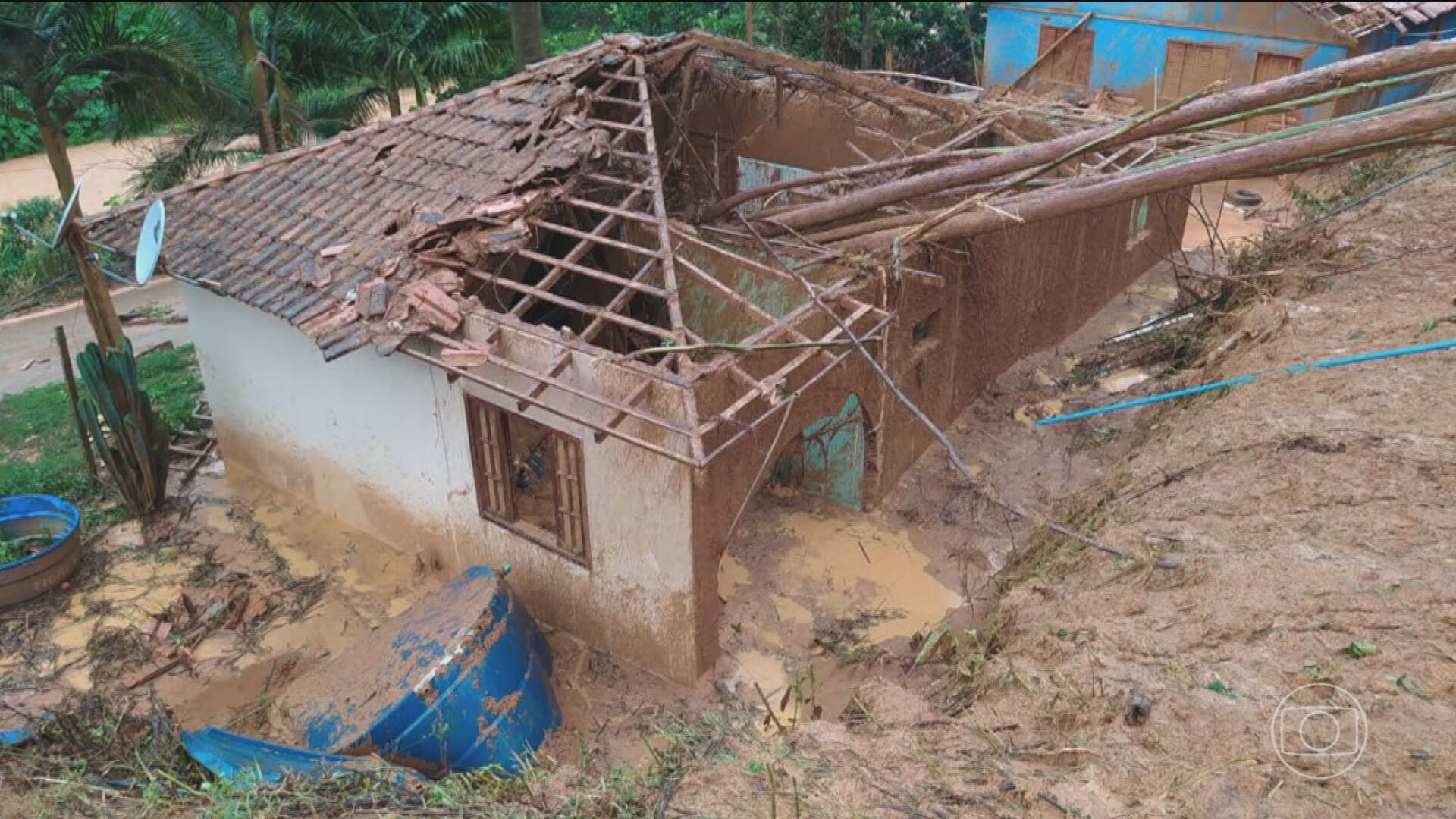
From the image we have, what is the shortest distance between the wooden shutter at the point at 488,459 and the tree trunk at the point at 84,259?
5.35 metres

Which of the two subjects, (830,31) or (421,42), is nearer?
(421,42)

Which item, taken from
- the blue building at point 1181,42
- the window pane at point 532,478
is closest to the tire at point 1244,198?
the blue building at point 1181,42

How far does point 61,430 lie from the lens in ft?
46.1

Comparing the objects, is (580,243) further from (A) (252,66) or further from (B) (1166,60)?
(B) (1166,60)

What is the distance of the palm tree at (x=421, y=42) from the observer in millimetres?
17188

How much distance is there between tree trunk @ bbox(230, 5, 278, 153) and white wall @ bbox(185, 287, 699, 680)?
14.4ft

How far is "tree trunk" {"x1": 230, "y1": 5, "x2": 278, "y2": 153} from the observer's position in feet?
49.9

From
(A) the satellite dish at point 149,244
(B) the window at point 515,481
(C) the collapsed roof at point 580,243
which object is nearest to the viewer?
(C) the collapsed roof at point 580,243

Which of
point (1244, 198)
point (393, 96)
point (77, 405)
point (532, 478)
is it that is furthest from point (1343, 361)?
A: point (393, 96)

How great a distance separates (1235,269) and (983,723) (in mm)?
10181

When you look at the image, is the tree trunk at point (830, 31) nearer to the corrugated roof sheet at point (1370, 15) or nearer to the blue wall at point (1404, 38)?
the corrugated roof sheet at point (1370, 15)

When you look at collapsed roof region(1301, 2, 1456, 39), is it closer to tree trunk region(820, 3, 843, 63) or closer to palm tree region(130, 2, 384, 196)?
tree trunk region(820, 3, 843, 63)

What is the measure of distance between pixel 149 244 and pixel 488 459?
4.03 m

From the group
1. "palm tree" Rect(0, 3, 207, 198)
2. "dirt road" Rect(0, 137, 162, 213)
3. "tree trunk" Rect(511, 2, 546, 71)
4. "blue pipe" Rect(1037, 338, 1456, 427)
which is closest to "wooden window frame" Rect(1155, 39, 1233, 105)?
"tree trunk" Rect(511, 2, 546, 71)
